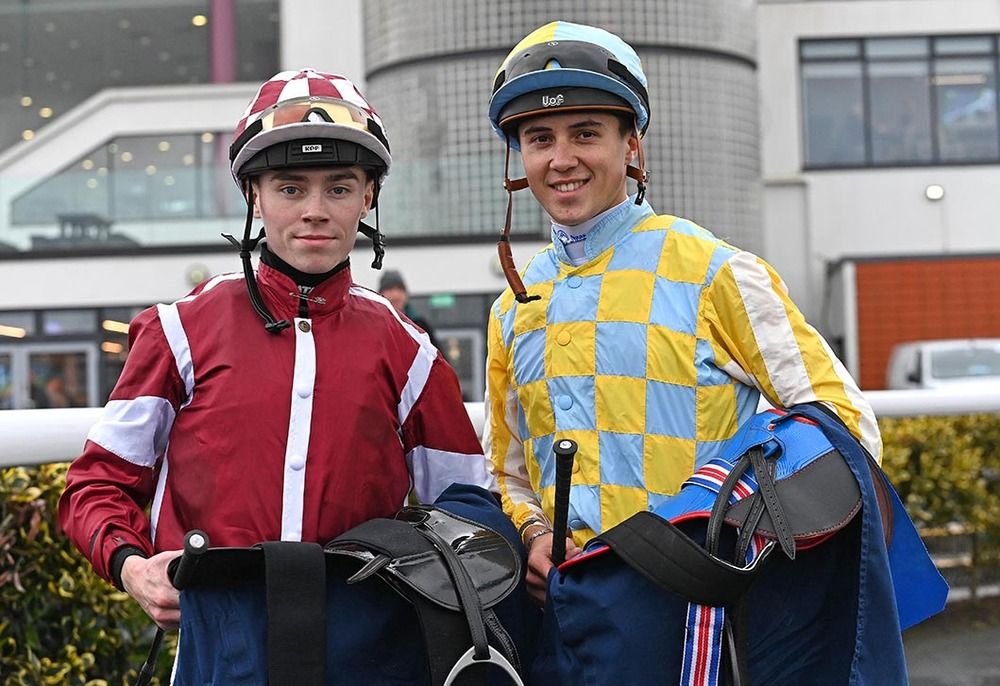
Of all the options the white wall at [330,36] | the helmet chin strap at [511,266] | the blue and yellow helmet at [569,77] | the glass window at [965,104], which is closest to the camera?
the blue and yellow helmet at [569,77]

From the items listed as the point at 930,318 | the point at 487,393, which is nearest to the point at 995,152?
the point at 930,318

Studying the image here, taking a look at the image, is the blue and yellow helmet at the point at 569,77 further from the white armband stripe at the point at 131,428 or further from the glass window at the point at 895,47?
the glass window at the point at 895,47

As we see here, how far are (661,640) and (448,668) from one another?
34 centimetres

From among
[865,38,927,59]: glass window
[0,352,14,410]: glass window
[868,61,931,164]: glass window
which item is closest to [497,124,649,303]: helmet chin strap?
[0,352,14,410]: glass window

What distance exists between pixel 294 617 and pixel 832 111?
2181 centimetres

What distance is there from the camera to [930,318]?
1923cm

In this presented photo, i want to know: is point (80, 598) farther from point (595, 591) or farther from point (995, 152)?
point (995, 152)

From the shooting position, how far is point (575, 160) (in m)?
2.44

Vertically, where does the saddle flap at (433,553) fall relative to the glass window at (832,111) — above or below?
below

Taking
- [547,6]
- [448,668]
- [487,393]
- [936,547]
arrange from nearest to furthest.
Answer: [448,668]
[487,393]
[936,547]
[547,6]

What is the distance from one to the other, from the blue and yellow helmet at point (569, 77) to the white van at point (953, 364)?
45.9 feet

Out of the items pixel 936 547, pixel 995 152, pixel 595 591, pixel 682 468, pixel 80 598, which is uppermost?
pixel 995 152

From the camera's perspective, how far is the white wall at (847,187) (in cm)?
2142

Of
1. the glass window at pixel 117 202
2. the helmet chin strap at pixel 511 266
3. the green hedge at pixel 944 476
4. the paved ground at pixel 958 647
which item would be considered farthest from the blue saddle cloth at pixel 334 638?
the glass window at pixel 117 202
